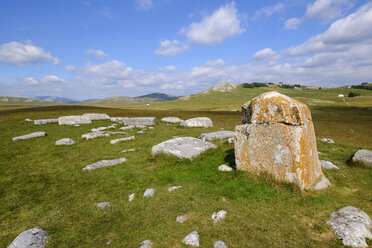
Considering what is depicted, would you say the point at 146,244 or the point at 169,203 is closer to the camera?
the point at 146,244

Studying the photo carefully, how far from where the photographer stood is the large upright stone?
25.4ft

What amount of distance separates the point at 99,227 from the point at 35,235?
6.01ft

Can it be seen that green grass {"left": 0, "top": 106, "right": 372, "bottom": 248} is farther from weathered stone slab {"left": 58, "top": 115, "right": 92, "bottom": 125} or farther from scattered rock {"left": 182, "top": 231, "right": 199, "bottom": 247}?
weathered stone slab {"left": 58, "top": 115, "right": 92, "bottom": 125}

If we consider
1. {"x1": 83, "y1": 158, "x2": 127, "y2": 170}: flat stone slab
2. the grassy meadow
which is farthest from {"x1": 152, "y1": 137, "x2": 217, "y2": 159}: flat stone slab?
{"x1": 83, "y1": 158, "x2": 127, "y2": 170}: flat stone slab

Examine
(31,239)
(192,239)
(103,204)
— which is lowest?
(103,204)

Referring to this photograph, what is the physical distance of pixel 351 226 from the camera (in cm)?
538

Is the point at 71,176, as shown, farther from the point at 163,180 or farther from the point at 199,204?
the point at 199,204

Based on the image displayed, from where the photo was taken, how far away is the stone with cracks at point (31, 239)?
5.35 m

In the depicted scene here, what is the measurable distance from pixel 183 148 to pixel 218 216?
6.41 metres

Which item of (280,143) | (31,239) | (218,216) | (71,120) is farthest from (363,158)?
(71,120)

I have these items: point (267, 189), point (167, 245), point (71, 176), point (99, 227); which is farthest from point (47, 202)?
point (267, 189)

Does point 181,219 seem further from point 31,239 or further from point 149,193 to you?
point 31,239

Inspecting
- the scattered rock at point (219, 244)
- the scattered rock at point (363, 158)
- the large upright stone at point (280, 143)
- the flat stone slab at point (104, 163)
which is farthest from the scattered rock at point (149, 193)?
the scattered rock at point (363, 158)

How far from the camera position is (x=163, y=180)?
946cm
